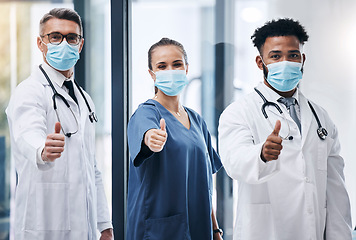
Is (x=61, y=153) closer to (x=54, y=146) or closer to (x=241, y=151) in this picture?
(x=54, y=146)

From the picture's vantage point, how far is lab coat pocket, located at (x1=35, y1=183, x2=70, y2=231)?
157 cm

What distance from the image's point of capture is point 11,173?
7.52 feet

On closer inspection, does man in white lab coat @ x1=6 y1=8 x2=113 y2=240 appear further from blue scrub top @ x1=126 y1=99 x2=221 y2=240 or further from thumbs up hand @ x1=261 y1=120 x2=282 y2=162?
thumbs up hand @ x1=261 y1=120 x2=282 y2=162

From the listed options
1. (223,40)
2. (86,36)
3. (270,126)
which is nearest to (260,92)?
(270,126)

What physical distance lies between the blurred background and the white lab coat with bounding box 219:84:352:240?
530 millimetres

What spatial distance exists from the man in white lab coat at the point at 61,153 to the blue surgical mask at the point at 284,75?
2.73 ft

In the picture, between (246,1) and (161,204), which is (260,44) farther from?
(161,204)

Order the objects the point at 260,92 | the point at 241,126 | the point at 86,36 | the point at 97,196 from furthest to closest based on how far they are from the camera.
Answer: the point at 86,36
the point at 97,196
the point at 260,92
the point at 241,126

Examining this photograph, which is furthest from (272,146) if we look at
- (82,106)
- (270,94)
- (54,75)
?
(54,75)

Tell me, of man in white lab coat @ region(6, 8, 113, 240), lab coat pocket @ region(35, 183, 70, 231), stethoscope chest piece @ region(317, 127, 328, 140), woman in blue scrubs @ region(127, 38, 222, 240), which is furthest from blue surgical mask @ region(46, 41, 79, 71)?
stethoscope chest piece @ region(317, 127, 328, 140)

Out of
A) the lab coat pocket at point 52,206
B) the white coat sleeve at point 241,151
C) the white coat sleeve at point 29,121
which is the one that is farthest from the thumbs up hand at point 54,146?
the white coat sleeve at point 241,151

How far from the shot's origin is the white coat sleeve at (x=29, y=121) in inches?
56.6

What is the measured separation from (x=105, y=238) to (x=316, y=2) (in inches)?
64.7

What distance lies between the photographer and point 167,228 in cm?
156
